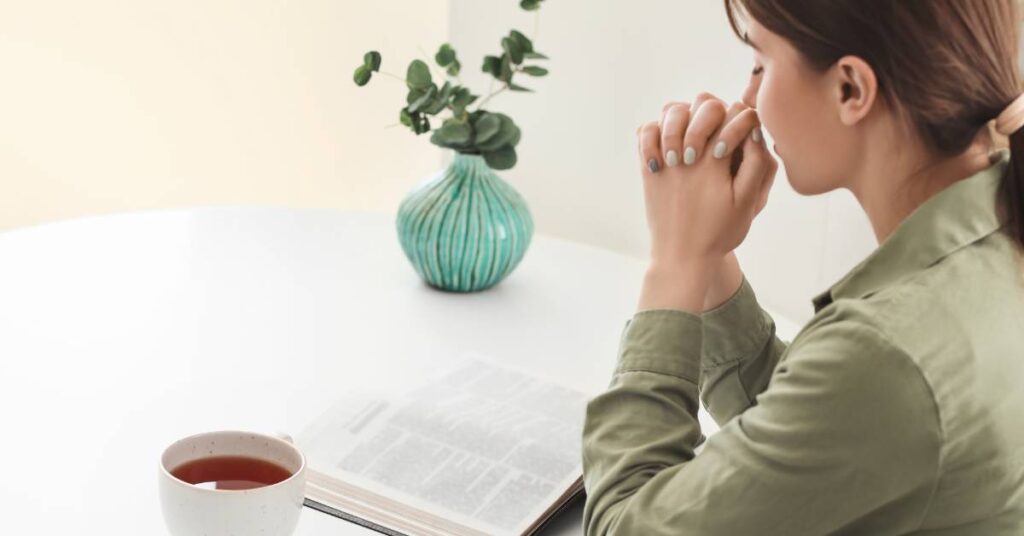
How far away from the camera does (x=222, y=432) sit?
0.83 m

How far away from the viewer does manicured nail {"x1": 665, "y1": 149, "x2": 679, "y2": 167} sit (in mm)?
918

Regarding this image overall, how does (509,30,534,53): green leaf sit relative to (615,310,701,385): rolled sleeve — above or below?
Answer: above

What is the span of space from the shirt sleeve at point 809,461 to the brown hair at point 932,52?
0.14 metres

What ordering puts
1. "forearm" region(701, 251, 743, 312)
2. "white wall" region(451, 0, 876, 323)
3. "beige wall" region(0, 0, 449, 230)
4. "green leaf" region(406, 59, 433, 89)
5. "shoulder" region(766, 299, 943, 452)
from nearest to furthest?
"shoulder" region(766, 299, 943, 452), "forearm" region(701, 251, 743, 312), "green leaf" region(406, 59, 433, 89), "white wall" region(451, 0, 876, 323), "beige wall" region(0, 0, 449, 230)

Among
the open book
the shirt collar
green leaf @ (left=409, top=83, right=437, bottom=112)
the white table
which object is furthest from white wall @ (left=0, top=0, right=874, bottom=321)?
the shirt collar

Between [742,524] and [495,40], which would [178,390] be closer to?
[742,524]

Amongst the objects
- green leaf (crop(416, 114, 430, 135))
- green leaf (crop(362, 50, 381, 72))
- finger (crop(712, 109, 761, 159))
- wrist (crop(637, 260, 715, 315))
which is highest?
→ green leaf (crop(362, 50, 381, 72))

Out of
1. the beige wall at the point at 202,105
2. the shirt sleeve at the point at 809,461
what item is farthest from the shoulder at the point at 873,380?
the beige wall at the point at 202,105

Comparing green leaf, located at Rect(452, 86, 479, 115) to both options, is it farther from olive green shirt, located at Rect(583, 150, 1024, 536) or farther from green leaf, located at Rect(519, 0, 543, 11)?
olive green shirt, located at Rect(583, 150, 1024, 536)

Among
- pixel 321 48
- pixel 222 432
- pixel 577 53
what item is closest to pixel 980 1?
pixel 222 432

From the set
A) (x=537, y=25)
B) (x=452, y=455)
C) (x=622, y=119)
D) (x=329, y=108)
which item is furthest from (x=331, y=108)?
(x=452, y=455)

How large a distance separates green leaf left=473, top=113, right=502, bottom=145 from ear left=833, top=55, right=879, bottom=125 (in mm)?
701

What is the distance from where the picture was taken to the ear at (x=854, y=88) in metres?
0.72

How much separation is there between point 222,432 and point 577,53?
4.42 feet
